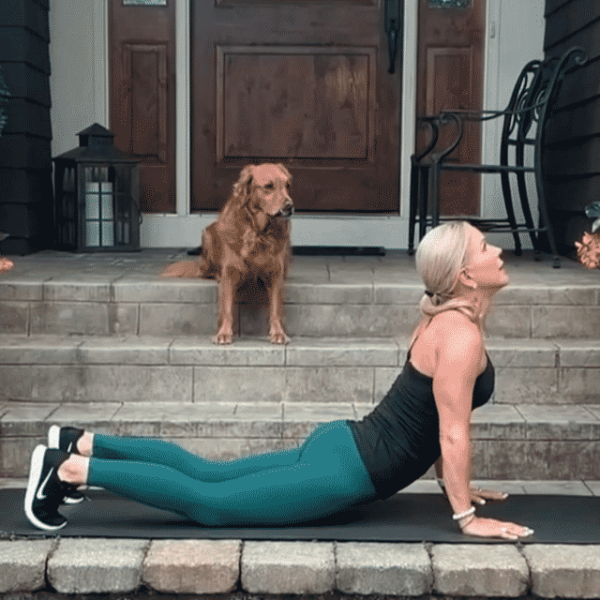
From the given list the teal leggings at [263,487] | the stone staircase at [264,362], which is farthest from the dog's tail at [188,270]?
the teal leggings at [263,487]

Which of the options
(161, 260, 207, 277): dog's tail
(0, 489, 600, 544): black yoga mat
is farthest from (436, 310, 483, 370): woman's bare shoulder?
(161, 260, 207, 277): dog's tail

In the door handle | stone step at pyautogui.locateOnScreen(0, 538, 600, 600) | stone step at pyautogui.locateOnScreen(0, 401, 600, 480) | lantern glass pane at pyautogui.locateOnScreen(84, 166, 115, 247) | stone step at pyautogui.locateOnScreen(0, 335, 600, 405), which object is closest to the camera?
stone step at pyautogui.locateOnScreen(0, 538, 600, 600)

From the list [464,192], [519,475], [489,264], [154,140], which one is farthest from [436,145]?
[489,264]

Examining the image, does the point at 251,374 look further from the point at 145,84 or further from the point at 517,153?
the point at 145,84

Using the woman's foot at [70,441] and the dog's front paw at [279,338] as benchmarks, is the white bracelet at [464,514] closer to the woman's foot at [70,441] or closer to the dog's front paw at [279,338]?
the woman's foot at [70,441]

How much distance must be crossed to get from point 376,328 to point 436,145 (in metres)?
2.07

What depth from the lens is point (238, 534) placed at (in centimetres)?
281

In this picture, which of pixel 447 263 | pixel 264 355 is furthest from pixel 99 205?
pixel 447 263

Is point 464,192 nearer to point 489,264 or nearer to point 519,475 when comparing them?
point 519,475

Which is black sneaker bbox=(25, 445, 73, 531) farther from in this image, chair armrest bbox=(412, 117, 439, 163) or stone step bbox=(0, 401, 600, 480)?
chair armrest bbox=(412, 117, 439, 163)

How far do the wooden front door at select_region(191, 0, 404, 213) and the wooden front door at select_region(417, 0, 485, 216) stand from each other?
0.15 metres

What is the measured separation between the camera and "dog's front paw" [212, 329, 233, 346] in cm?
411

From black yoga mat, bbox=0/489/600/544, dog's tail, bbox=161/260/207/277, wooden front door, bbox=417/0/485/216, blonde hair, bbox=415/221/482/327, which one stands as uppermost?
wooden front door, bbox=417/0/485/216

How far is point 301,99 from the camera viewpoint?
242 inches
